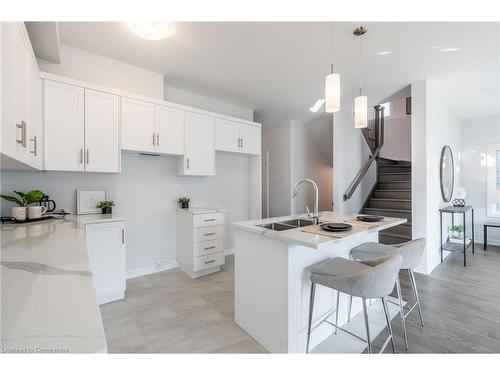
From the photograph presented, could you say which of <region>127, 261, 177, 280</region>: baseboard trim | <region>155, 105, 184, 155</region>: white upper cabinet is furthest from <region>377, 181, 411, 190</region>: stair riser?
<region>127, 261, 177, 280</region>: baseboard trim

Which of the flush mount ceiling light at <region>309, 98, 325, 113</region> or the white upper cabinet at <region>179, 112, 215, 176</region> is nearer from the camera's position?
the white upper cabinet at <region>179, 112, 215, 176</region>

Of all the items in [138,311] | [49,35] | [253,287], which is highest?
[49,35]

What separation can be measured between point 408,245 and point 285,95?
284 centimetres

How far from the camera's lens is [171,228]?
347 cm

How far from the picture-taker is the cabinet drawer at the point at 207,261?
3.14 meters

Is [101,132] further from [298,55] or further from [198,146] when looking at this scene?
[298,55]

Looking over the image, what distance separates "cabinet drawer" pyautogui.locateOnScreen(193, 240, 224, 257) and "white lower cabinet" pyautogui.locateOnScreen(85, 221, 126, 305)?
35.1 inches

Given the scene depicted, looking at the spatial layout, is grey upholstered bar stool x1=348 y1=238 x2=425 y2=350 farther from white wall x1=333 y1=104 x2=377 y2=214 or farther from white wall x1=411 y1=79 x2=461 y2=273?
white wall x1=333 y1=104 x2=377 y2=214

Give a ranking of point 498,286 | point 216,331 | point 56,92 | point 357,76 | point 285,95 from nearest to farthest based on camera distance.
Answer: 1. point 216,331
2. point 56,92
3. point 498,286
4. point 357,76
5. point 285,95

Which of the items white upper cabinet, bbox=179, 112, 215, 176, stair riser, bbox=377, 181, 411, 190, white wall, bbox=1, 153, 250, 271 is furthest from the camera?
stair riser, bbox=377, 181, 411, 190

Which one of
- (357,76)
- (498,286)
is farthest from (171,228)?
(498,286)

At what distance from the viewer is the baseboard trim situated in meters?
3.12
